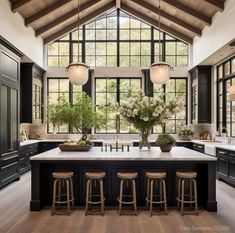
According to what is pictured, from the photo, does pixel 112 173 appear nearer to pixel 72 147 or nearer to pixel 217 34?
pixel 72 147

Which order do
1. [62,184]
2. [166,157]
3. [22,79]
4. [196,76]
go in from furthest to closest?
[196,76] → [22,79] → [62,184] → [166,157]

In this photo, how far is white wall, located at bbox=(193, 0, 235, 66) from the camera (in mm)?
5693

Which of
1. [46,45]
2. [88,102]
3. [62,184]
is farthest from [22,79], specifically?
[62,184]

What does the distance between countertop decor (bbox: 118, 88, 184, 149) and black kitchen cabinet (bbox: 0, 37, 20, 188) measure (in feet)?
8.30

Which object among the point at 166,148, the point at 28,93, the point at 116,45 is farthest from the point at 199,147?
the point at 28,93

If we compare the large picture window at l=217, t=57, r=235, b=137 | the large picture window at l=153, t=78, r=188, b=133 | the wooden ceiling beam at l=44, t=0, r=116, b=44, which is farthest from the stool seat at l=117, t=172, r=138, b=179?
the wooden ceiling beam at l=44, t=0, r=116, b=44

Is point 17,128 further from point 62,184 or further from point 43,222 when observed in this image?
point 43,222

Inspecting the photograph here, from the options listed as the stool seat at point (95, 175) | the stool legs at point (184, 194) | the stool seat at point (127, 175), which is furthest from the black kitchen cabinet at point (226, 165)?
the stool seat at point (95, 175)

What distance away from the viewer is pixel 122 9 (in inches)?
347

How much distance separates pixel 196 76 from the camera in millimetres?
8281

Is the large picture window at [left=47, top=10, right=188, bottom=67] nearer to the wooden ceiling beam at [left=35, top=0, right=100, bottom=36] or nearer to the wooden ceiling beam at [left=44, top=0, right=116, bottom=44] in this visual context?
the wooden ceiling beam at [left=44, top=0, right=116, bottom=44]

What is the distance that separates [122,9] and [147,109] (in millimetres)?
5503

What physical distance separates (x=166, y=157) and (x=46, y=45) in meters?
6.56

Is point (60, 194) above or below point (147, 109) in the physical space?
below
